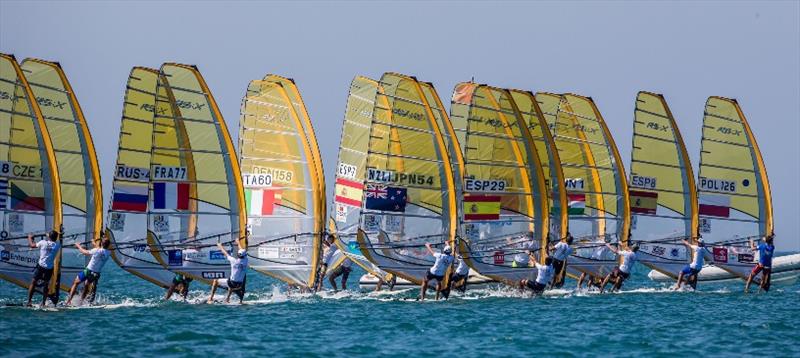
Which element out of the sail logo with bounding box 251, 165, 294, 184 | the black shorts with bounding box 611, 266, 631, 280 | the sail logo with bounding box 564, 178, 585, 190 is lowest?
the black shorts with bounding box 611, 266, 631, 280

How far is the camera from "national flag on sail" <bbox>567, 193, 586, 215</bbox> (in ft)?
120

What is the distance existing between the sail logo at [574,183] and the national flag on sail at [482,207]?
4316mm

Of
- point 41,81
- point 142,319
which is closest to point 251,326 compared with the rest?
point 142,319

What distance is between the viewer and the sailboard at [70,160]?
95.5 ft

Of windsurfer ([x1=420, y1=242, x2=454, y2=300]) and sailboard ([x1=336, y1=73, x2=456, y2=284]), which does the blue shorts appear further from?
windsurfer ([x1=420, y1=242, x2=454, y2=300])

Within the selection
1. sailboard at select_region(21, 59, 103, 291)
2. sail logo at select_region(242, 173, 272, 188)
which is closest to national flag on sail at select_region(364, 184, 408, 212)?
sail logo at select_region(242, 173, 272, 188)

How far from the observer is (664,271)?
119 ft

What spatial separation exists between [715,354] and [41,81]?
14614 millimetres

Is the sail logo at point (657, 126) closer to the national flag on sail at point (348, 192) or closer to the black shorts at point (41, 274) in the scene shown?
the national flag on sail at point (348, 192)

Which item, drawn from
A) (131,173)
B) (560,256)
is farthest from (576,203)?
(131,173)

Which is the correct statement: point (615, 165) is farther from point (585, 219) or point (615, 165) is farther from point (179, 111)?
point (179, 111)

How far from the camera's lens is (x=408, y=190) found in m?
31.9

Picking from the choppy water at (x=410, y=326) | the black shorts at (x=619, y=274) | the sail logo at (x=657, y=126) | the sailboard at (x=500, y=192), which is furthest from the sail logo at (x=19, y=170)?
the sail logo at (x=657, y=126)

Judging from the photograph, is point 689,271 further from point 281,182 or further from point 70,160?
point 70,160
